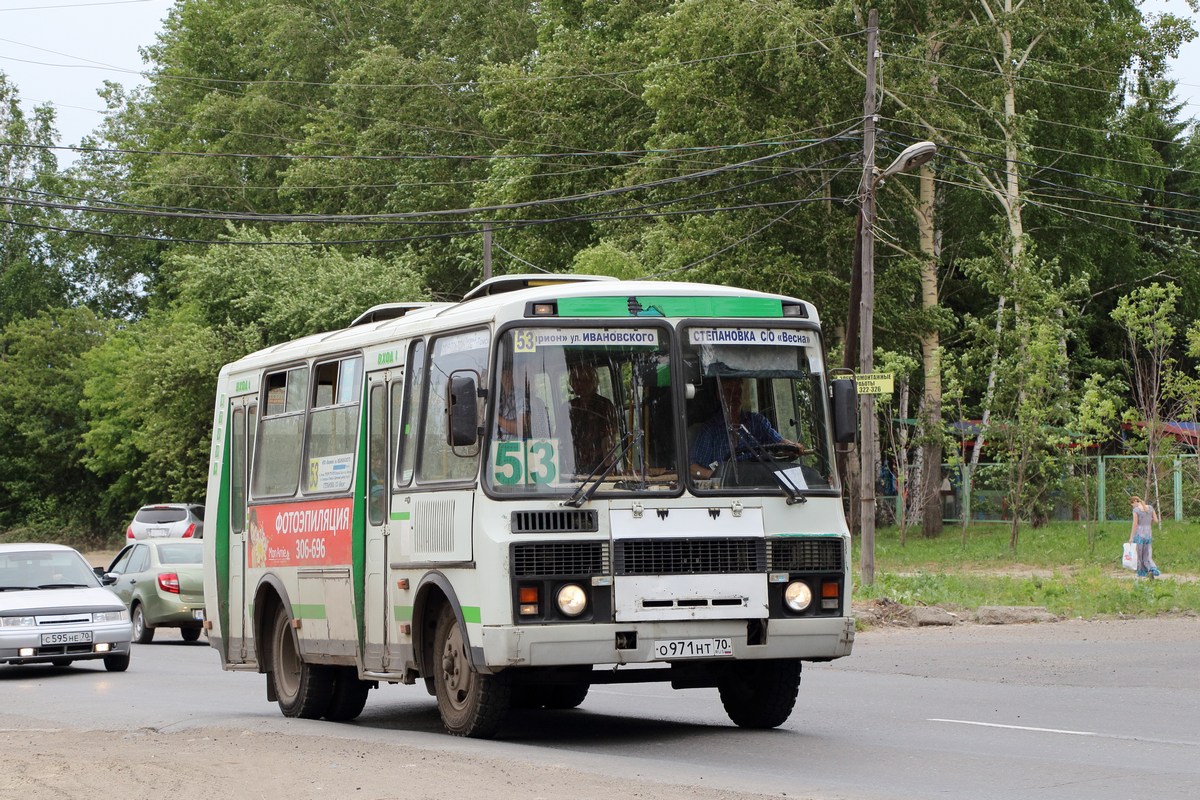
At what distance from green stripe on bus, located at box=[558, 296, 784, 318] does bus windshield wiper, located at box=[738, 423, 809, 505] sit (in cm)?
80

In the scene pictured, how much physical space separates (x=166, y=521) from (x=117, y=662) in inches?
979

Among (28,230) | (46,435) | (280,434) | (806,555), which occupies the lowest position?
(806,555)

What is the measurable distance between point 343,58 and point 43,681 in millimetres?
54263

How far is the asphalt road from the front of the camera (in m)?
9.98

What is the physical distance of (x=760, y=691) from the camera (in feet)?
41.4

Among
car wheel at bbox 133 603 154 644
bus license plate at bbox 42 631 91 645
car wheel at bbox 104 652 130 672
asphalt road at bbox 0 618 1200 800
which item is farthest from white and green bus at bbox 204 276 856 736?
car wheel at bbox 133 603 154 644

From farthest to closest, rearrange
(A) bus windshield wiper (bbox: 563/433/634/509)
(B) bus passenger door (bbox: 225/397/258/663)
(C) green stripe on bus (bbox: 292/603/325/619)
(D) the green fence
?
(D) the green fence < (B) bus passenger door (bbox: 225/397/258/663) < (C) green stripe on bus (bbox: 292/603/325/619) < (A) bus windshield wiper (bbox: 563/433/634/509)

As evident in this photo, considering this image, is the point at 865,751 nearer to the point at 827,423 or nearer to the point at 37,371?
the point at 827,423

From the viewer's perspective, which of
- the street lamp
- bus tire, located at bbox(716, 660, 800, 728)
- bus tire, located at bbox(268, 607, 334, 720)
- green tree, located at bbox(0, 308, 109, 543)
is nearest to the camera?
bus tire, located at bbox(716, 660, 800, 728)

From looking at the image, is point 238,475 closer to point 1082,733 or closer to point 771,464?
point 771,464

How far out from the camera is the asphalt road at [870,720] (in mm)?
9977

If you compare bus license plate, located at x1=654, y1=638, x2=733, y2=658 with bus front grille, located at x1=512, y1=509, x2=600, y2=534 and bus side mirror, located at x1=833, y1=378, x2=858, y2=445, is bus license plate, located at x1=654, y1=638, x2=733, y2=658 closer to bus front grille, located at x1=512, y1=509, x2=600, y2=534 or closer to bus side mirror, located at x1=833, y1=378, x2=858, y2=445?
bus front grille, located at x1=512, y1=509, x2=600, y2=534

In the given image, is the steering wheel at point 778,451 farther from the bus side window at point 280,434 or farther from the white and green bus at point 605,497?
the bus side window at point 280,434

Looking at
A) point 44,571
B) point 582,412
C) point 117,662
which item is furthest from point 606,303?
point 44,571
